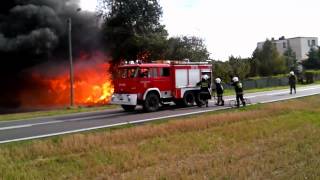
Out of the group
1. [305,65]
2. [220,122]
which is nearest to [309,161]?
[220,122]

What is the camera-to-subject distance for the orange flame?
41719mm

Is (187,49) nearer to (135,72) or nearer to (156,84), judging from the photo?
(156,84)

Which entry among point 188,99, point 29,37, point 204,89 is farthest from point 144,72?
point 29,37

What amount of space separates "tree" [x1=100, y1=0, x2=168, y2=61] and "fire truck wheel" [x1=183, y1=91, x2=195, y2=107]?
1832 centimetres

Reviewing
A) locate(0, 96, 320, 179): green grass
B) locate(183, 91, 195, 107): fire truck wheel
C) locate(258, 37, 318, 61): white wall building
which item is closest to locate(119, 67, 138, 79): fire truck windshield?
locate(183, 91, 195, 107): fire truck wheel

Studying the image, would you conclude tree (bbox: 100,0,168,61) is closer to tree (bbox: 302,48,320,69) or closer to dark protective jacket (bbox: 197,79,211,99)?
dark protective jacket (bbox: 197,79,211,99)

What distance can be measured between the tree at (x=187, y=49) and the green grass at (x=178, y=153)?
26772 mm

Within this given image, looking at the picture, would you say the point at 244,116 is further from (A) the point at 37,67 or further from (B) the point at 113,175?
A: (A) the point at 37,67

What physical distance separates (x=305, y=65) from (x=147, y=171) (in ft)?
293

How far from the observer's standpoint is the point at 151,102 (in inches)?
837

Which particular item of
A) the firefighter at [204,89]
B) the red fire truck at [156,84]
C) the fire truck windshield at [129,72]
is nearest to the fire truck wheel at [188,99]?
the red fire truck at [156,84]

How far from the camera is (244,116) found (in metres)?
17.7

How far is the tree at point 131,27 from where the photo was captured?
4148 centimetres

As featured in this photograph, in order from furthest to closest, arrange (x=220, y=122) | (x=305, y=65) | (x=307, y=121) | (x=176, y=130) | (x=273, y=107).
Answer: (x=305, y=65) < (x=273, y=107) < (x=307, y=121) < (x=220, y=122) < (x=176, y=130)
